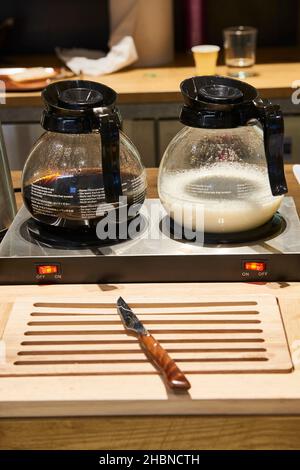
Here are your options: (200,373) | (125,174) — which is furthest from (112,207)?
(200,373)

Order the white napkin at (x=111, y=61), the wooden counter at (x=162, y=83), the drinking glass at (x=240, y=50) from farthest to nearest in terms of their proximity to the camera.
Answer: the white napkin at (x=111, y=61), the drinking glass at (x=240, y=50), the wooden counter at (x=162, y=83)

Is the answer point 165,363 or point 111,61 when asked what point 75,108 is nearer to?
point 165,363

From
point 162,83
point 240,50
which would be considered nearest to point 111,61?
point 162,83

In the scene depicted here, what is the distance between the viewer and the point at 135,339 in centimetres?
94

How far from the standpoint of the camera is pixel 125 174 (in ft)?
3.73

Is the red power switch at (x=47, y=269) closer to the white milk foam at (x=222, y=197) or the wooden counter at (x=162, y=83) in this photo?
the white milk foam at (x=222, y=197)

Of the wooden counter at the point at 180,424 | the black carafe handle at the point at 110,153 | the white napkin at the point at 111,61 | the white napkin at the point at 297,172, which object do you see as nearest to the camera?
the wooden counter at the point at 180,424

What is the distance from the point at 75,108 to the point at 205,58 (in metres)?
1.40

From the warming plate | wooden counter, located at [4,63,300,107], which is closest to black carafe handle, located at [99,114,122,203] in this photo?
the warming plate

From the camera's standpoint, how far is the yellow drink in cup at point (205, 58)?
234 centimetres

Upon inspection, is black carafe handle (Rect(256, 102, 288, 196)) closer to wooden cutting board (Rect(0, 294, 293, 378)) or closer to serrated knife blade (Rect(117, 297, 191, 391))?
wooden cutting board (Rect(0, 294, 293, 378))

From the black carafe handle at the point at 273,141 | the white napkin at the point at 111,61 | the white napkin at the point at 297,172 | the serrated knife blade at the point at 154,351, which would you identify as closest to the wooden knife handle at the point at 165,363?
the serrated knife blade at the point at 154,351

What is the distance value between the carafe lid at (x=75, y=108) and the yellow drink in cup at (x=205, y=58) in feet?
4.30
